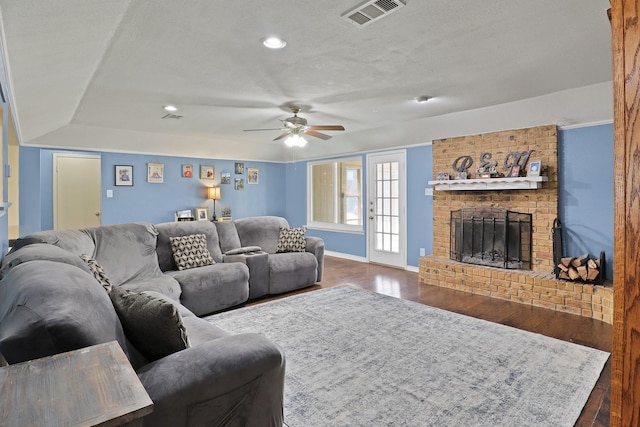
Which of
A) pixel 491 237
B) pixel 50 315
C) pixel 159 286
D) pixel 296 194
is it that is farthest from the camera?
pixel 296 194

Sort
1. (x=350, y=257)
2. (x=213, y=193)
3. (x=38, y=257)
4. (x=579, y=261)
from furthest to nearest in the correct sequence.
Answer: (x=213, y=193) < (x=350, y=257) < (x=579, y=261) < (x=38, y=257)

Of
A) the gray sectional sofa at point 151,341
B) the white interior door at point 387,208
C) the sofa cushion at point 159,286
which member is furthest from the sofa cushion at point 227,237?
the white interior door at point 387,208

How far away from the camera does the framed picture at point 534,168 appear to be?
13.7 feet

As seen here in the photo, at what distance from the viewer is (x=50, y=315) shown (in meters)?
1.13

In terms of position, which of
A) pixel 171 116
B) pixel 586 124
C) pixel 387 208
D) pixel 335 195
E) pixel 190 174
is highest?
pixel 171 116

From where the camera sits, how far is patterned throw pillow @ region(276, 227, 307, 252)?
4.88 metres

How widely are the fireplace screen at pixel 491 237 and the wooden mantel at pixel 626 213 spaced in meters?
4.01

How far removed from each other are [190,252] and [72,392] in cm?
320

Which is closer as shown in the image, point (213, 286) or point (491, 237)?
point (213, 286)

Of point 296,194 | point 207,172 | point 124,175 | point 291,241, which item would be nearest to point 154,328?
point 291,241

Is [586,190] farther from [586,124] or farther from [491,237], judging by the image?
[491,237]

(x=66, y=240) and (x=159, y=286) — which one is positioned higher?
(x=66, y=240)

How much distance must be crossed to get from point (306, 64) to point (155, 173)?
4.60m

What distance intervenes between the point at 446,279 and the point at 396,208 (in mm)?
1708
